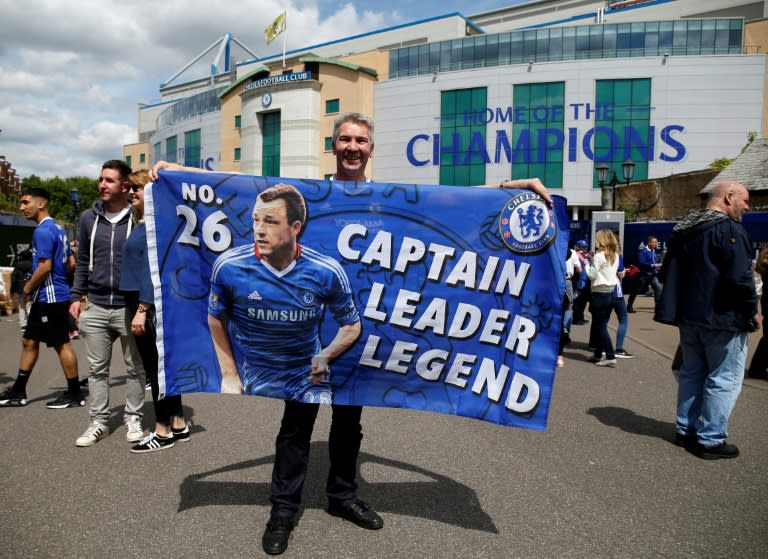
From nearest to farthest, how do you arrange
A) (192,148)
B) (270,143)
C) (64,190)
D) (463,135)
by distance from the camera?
1. (463,135)
2. (270,143)
3. (192,148)
4. (64,190)

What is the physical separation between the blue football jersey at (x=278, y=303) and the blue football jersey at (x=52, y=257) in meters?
3.42

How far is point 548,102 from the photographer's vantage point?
1791 inches

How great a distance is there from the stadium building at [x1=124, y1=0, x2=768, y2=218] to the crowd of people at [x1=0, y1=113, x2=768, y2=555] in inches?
1565

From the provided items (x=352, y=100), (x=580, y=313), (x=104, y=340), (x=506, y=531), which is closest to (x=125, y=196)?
(x=104, y=340)

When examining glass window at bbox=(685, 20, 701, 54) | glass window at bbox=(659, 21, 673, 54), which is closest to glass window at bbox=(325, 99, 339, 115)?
glass window at bbox=(659, 21, 673, 54)

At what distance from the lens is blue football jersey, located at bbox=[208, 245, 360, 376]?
298 cm

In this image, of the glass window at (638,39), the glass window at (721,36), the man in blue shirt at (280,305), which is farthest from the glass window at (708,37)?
the man in blue shirt at (280,305)

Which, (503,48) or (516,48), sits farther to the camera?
(503,48)

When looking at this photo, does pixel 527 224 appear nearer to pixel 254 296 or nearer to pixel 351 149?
pixel 351 149

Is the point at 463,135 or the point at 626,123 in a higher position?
the point at 626,123

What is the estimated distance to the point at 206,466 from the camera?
408 cm

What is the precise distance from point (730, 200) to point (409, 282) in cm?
301

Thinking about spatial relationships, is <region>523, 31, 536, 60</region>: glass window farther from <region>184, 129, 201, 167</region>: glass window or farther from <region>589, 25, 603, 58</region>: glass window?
<region>184, 129, 201, 167</region>: glass window

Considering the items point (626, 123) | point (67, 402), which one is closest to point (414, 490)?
point (67, 402)
